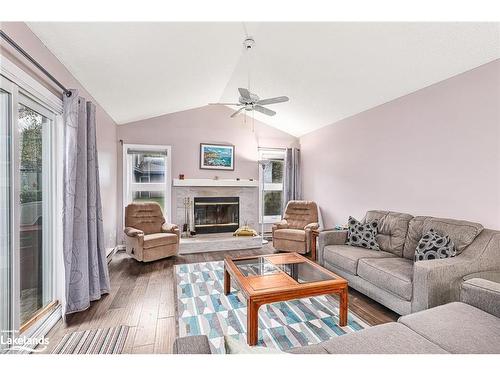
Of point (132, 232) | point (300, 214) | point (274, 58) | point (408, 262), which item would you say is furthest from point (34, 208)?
point (300, 214)

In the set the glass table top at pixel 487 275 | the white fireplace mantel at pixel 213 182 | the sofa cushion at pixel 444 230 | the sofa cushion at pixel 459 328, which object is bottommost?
the sofa cushion at pixel 459 328

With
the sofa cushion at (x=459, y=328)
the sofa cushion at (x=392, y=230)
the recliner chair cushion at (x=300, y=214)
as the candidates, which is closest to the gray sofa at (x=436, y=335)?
the sofa cushion at (x=459, y=328)

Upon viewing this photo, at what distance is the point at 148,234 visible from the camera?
4293 mm

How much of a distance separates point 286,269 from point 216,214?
3.14 m

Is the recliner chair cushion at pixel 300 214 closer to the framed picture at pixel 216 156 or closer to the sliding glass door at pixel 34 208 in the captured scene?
the framed picture at pixel 216 156

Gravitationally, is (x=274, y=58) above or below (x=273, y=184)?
above

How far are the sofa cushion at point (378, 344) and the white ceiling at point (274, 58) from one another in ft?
8.20

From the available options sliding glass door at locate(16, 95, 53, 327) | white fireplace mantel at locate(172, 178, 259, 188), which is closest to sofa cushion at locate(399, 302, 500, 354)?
sliding glass door at locate(16, 95, 53, 327)

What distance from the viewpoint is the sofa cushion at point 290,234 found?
14.3 feet

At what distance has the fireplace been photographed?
17.3 feet

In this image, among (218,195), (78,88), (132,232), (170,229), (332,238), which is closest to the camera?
(78,88)

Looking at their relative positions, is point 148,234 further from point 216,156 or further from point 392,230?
point 392,230

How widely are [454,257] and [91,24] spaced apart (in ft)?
12.2

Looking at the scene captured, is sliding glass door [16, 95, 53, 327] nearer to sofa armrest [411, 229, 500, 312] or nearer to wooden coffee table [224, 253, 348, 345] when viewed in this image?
wooden coffee table [224, 253, 348, 345]
